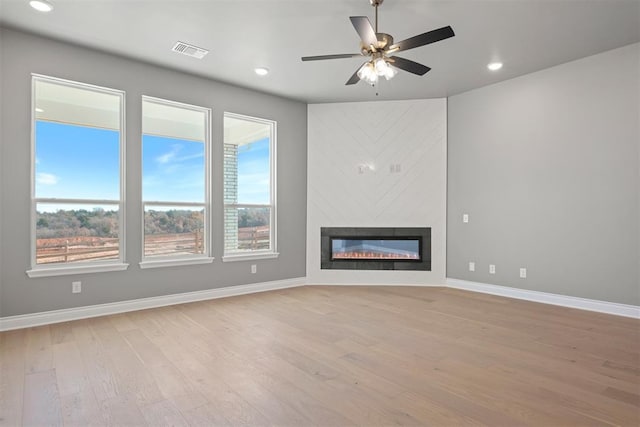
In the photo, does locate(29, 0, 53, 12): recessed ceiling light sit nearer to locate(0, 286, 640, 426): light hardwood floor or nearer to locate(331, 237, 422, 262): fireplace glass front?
locate(0, 286, 640, 426): light hardwood floor

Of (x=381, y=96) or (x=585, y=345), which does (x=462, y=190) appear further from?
(x=585, y=345)

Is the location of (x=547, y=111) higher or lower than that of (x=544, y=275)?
higher

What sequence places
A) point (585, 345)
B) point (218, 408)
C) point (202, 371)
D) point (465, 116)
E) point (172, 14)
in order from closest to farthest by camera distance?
point (218, 408) < point (202, 371) < point (585, 345) < point (172, 14) < point (465, 116)

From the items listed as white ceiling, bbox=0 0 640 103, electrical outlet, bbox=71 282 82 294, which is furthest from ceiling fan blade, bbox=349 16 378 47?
electrical outlet, bbox=71 282 82 294

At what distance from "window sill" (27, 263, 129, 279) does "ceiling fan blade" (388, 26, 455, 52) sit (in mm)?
Result: 3759

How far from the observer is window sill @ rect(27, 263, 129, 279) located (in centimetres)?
360

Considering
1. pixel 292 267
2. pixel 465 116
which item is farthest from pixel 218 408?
pixel 465 116

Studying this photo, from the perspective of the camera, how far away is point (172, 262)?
14.8ft

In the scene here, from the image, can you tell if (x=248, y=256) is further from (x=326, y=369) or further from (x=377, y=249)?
(x=326, y=369)

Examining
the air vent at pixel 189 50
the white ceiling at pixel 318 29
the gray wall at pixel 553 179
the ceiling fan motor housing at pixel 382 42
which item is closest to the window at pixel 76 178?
the white ceiling at pixel 318 29

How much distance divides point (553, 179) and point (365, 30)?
343cm

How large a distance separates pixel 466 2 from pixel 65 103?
168 inches

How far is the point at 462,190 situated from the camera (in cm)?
554

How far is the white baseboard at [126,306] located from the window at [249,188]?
47cm
